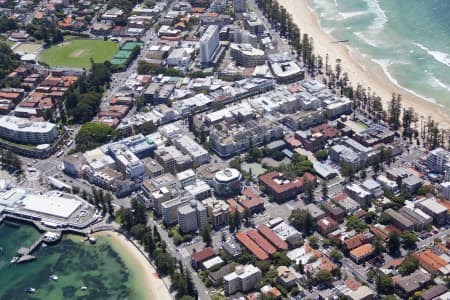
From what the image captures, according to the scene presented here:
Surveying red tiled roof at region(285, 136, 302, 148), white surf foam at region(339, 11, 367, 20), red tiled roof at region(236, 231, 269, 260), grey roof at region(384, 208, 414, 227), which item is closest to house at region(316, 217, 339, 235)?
grey roof at region(384, 208, 414, 227)

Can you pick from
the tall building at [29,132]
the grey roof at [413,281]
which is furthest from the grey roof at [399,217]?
the tall building at [29,132]

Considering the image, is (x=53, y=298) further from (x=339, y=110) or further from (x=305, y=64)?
(x=305, y=64)

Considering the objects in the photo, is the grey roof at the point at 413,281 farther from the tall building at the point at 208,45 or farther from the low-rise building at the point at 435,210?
the tall building at the point at 208,45

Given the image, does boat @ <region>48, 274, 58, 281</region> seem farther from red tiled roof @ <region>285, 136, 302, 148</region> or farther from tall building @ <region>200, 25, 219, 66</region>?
tall building @ <region>200, 25, 219, 66</region>

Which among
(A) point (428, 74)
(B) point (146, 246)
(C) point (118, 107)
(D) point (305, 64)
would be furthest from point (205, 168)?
(A) point (428, 74)

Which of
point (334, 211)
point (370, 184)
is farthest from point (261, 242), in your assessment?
point (370, 184)

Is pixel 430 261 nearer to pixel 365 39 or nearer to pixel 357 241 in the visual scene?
pixel 357 241
